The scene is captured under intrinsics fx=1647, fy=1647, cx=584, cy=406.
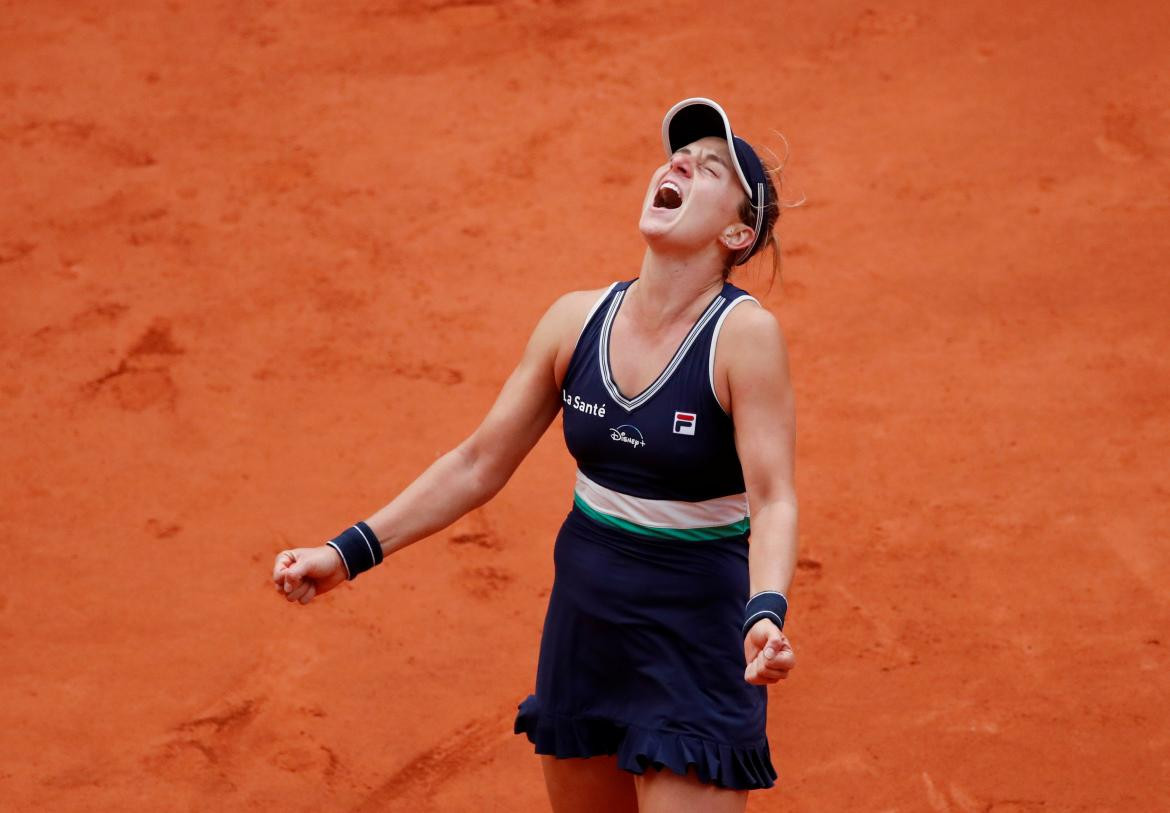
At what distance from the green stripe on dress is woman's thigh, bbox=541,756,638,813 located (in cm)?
55

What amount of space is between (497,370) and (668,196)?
149 inches

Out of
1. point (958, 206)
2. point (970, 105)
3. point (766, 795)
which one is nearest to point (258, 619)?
point (766, 795)

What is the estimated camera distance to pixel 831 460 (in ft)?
22.5

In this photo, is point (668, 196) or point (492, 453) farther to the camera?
point (492, 453)

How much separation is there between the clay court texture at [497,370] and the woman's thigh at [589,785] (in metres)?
1.57

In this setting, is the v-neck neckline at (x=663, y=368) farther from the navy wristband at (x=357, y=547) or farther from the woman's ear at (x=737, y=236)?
the navy wristband at (x=357, y=547)

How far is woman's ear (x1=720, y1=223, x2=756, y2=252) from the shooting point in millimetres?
3699

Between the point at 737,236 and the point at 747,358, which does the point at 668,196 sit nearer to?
the point at 737,236

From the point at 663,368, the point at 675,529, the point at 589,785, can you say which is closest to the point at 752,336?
the point at 663,368

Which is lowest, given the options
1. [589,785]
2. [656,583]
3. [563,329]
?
[589,785]

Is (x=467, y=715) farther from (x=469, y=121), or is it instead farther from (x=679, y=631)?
(x=469, y=121)

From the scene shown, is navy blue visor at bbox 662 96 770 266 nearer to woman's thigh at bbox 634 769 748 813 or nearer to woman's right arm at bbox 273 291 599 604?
woman's right arm at bbox 273 291 599 604

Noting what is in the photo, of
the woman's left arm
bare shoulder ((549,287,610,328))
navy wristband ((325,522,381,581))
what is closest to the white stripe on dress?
the woman's left arm

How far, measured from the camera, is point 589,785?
3795 mm
